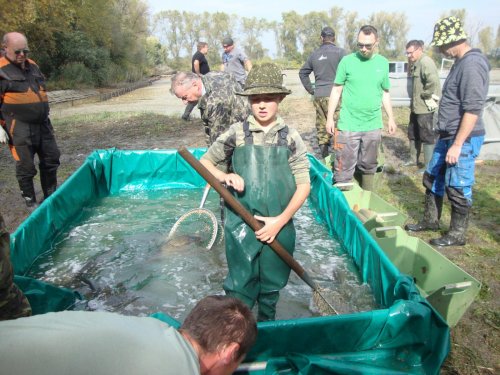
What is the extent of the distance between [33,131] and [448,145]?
14.7 feet

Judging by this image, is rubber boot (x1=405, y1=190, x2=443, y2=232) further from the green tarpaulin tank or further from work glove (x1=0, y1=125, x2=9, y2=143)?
work glove (x1=0, y1=125, x2=9, y2=143)

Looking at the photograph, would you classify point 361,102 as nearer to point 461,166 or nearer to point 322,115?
point 461,166

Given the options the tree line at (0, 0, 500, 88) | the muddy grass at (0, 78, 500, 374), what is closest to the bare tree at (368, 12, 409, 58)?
the tree line at (0, 0, 500, 88)

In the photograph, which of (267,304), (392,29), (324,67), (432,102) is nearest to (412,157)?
(432,102)

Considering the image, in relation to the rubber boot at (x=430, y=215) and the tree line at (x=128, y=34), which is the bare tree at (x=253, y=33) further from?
the rubber boot at (x=430, y=215)

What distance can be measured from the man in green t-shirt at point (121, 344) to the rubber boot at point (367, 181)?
3.84 metres

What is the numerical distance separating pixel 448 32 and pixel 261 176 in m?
2.37

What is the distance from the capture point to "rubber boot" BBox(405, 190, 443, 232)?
4344mm

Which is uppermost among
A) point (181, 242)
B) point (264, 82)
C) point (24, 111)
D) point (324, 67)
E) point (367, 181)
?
point (324, 67)

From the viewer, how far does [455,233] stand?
4.07 meters

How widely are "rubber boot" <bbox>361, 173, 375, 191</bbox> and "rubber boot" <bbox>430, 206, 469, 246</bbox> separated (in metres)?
1.18

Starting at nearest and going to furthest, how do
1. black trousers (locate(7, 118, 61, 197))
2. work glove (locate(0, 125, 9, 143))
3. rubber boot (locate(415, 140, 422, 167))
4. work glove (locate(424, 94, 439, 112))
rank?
work glove (locate(0, 125, 9, 143)) → black trousers (locate(7, 118, 61, 197)) → work glove (locate(424, 94, 439, 112)) → rubber boot (locate(415, 140, 422, 167))

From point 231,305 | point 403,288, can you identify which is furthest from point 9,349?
point 403,288

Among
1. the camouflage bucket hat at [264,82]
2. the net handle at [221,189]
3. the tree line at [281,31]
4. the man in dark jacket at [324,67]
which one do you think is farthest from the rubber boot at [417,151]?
the tree line at [281,31]
